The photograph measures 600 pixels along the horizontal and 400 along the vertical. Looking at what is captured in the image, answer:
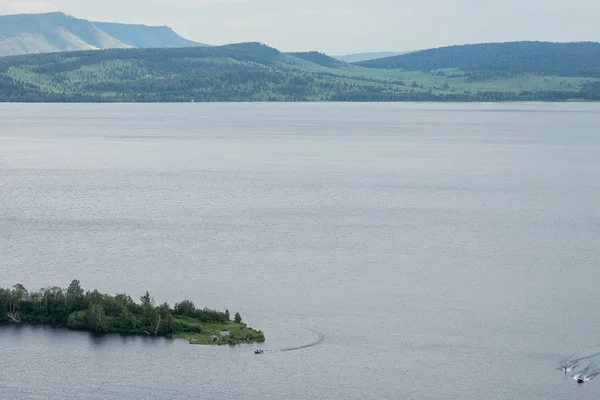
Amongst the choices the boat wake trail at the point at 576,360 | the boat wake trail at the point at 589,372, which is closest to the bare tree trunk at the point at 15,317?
the boat wake trail at the point at 576,360

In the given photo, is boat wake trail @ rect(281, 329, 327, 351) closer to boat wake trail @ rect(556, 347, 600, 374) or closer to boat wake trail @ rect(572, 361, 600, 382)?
boat wake trail @ rect(556, 347, 600, 374)

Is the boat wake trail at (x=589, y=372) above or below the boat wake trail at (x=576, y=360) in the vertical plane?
below

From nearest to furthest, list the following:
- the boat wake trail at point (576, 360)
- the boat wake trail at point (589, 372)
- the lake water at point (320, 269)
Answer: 1. the boat wake trail at point (589, 372)
2. the lake water at point (320, 269)
3. the boat wake trail at point (576, 360)

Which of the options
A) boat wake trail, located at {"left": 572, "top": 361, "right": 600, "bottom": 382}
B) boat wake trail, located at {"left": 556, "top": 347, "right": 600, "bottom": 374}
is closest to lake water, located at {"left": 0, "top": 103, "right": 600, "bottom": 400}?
boat wake trail, located at {"left": 556, "top": 347, "right": 600, "bottom": 374}

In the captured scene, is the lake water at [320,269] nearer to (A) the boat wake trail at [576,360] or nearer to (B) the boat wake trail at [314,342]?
(B) the boat wake trail at [314,342]

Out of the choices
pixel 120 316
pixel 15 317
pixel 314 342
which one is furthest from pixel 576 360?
pixel 15 317

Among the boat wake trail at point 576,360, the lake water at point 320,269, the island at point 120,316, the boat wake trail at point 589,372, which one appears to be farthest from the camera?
the island at point 120,316

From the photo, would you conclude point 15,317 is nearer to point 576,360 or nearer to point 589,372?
point 576,360
